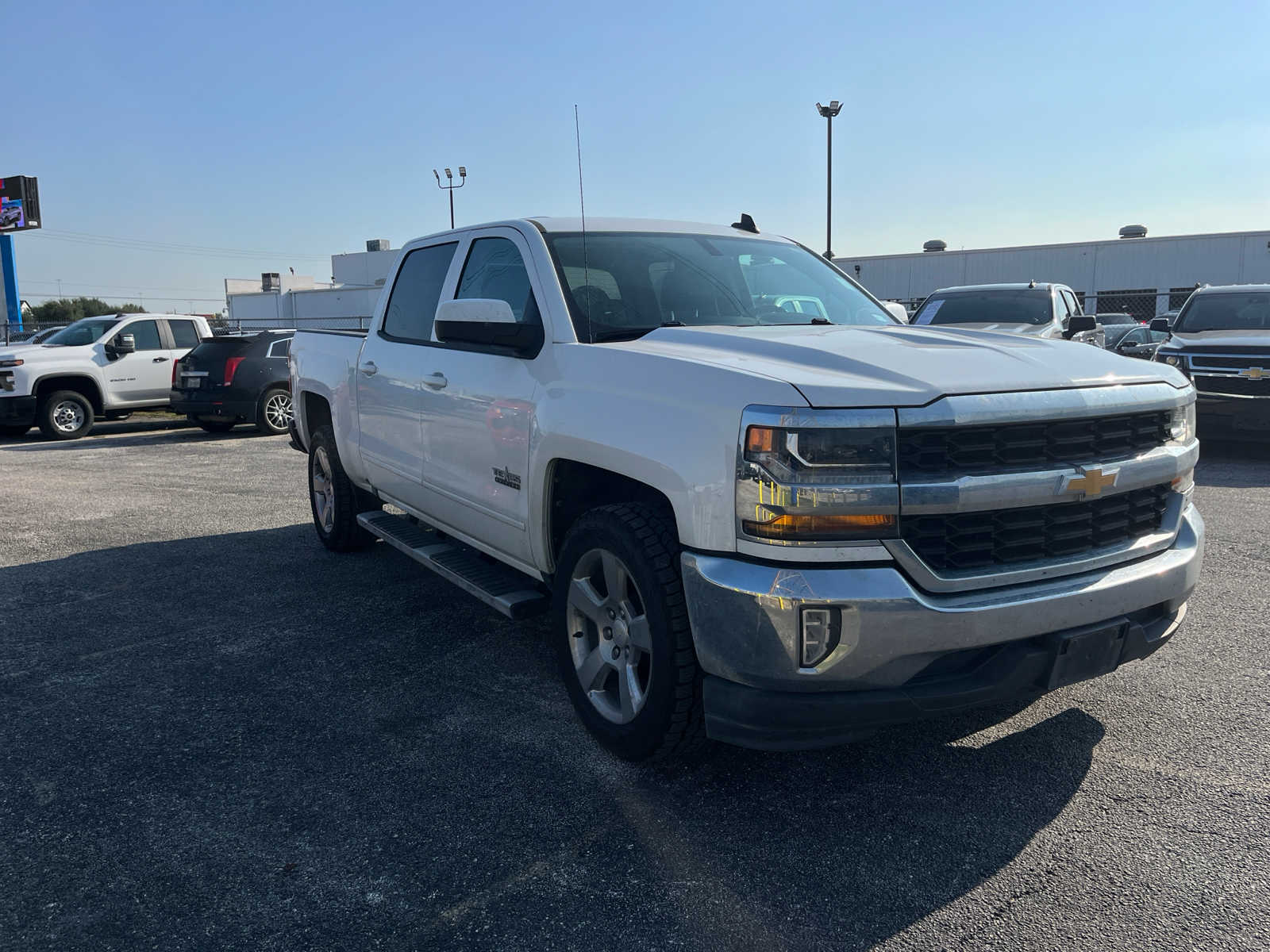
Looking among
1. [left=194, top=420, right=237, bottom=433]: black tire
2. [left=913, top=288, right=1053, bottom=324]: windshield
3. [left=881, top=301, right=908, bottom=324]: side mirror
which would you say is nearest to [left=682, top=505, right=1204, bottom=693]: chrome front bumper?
[left=881, top=301, right=908, bottom=324]: side mirror

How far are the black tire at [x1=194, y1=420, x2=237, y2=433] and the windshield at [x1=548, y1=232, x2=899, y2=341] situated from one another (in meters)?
12.1

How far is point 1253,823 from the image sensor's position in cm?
292

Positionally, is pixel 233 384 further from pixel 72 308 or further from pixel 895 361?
pixel 72 308

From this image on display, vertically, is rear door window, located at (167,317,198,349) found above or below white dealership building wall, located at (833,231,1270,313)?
below

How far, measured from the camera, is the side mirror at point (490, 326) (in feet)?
12.1

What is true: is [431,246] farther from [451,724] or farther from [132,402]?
[132,402]

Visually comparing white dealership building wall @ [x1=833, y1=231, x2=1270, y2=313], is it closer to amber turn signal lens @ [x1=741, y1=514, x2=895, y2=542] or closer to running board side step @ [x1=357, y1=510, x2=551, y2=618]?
running board side step @ [x1=357, y1=510, x2=551, y2=618]

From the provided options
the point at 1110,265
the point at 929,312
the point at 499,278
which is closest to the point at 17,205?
the point at 929,312

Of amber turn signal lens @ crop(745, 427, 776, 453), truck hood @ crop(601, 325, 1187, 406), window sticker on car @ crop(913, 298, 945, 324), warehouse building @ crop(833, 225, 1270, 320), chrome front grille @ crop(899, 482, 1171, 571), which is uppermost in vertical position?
warehouse building @ crop(833, 225, 1270, 320)

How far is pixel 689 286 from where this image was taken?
13.5 ft

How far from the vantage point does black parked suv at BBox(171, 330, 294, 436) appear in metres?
14.2

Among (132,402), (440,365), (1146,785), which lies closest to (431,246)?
(440,365)

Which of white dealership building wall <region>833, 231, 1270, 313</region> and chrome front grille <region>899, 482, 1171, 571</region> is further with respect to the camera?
white dealership building wall <region>833, 231, 1270, 313</region>

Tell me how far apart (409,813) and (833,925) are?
1.37 meters
